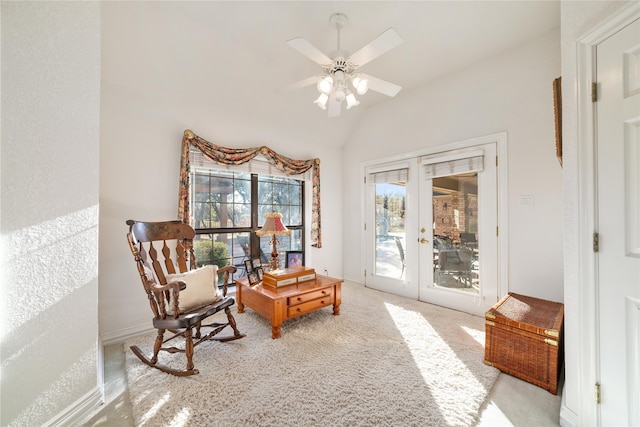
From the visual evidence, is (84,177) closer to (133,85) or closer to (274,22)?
(133,85)

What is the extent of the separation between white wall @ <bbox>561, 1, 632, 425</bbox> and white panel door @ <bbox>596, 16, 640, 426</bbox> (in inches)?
2.0

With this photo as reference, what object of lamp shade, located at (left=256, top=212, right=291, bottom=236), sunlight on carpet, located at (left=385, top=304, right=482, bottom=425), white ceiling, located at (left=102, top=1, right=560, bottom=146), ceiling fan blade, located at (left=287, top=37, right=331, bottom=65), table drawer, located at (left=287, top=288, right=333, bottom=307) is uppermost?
white ceiling, located at (left=102, top=1, right=560, bottom=146)

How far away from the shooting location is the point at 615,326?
1149 mm

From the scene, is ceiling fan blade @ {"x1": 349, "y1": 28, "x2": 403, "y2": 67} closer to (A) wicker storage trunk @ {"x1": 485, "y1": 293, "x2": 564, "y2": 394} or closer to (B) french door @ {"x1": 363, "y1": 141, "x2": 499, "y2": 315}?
(B) french door @ {"x1": 363, "y1": 141, "x2": 499, "y2": 315}

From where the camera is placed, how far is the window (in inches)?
119

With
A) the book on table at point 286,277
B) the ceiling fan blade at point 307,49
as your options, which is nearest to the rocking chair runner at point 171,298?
the book on table at point 286,277

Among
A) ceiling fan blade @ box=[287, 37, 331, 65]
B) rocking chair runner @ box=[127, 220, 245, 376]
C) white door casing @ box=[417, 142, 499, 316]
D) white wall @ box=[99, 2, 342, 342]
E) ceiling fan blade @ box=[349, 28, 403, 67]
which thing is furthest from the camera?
white door casing @ box=[417, 142, 499, 316]

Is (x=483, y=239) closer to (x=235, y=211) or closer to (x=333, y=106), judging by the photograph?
(x=333, y=106)

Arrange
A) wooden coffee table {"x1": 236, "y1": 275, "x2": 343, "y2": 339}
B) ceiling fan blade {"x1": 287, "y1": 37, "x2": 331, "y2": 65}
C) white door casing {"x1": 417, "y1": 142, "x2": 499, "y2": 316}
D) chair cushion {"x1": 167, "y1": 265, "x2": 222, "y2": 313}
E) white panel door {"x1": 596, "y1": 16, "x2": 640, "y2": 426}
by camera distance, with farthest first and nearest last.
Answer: white door casing {"x1": 417, "y1": 142, "x2": 499, "y2": 316} → wooden coffee table {"x1": 236, "y1": 275, "x2": 343, "y2": 339} → chair cushion {"x1": 167, "y1": 265, "x2": 222, "y2": 313} → ceiling fan blade {"x1": 287, "y1": 37, "x2": 331, "y2": 65} → white panel door {"x1": 596, "y1": 16, "x2": 640, "y2": 426}

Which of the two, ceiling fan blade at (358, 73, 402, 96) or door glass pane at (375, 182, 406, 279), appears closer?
ceiling fan blade at (358, 73, 402, 96)

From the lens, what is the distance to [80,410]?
1415 mm

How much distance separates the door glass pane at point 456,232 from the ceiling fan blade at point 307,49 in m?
2.23

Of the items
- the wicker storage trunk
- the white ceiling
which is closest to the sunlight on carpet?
the wicker storage trunk

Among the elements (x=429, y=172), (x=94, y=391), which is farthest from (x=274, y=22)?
(x=94, y=391)
